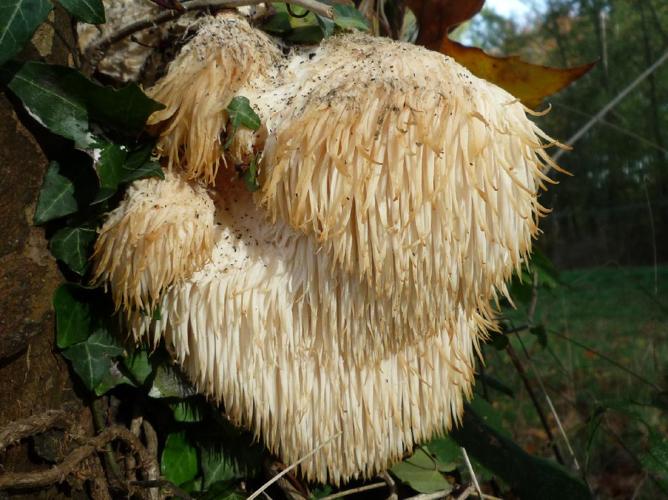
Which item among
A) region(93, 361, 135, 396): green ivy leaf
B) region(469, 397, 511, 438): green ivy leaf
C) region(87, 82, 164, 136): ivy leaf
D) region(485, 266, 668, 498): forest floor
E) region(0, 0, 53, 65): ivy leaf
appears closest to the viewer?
region(0, 0, 53, 65): ivy leaf

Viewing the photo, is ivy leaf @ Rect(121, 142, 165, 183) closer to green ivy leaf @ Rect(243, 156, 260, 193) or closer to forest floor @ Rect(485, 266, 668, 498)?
green ivy leaf @ Rect(243, 156, 260, 193)

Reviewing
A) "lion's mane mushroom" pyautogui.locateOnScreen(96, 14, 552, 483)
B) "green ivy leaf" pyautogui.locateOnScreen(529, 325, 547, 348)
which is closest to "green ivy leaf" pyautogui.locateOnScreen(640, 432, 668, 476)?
"lion's mane mushroom" pyautogui.locateOnScreen(96, 14, 552, 483)

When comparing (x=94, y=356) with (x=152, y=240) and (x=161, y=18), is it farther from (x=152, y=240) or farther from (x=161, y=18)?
(x=161, y=18)

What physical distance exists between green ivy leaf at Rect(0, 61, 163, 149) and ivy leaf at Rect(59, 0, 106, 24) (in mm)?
82

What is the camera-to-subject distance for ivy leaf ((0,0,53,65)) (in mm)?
829

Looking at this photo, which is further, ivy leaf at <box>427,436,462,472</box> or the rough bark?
ivy leaf at <box>427,436,462,472</box>

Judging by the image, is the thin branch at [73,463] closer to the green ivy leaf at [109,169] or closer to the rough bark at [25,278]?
the rough bark at [25,278]

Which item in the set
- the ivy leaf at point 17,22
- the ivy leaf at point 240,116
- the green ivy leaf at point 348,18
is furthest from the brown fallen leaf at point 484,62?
the ivy leaf at point 17,22

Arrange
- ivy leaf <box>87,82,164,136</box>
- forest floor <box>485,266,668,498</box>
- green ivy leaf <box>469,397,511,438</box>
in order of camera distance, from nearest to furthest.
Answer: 1. ivy leaf <box>87,82,164,136</box>
2. green ivy leaf <box>469,397,511,438</box>
3. forest floor <box>485,266,668,498</box>

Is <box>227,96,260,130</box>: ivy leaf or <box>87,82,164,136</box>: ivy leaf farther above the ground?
<box>227,96,260,130</box>: ivy leaf

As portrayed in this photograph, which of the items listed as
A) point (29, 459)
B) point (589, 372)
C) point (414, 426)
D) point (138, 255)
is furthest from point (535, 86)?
point (589, 372)

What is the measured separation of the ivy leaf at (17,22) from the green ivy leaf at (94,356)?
0.47 meters

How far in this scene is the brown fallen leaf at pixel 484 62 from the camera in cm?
117

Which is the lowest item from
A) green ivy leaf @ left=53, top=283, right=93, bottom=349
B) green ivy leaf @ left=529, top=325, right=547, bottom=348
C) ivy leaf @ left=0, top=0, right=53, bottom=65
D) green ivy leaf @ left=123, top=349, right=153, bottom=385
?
green ivy leaf @ left=123, top=349, right=153, bottom=385
